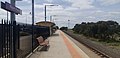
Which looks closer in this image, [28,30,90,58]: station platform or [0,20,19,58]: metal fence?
[0,20,19,58]: metal fence

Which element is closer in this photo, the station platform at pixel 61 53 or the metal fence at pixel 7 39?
the metal fence at pixel 7 39

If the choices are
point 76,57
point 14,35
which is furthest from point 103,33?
point 14,35

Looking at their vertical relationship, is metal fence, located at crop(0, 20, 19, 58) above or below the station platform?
above

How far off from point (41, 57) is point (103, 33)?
41804 mm

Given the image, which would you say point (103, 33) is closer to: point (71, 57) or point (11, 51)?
point (71, 57)

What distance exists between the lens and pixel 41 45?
2623cm

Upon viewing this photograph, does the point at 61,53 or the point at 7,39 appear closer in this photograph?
the point at 7,39

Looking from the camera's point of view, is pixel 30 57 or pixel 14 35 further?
pixel 30 57

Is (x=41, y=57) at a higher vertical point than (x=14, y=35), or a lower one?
lower

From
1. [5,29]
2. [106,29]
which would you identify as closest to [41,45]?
[5,29]

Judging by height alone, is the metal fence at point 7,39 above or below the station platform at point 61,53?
above

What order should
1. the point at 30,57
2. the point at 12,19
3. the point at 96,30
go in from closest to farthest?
the point at 12,19 < the point at 30,57 < the point at 96,30

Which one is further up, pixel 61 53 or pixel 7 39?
pixel 7 39

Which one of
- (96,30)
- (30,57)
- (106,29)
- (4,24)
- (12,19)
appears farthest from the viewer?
(96,30)
